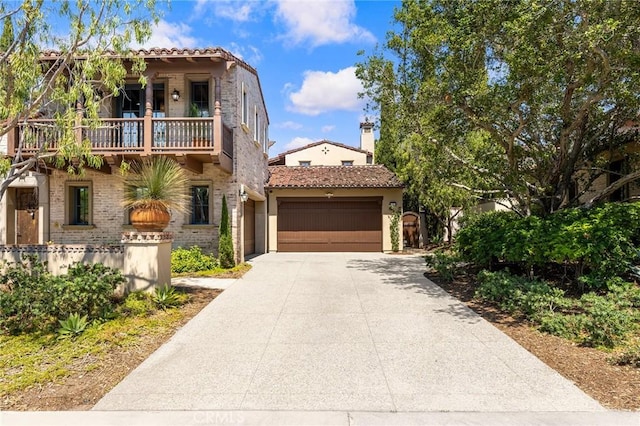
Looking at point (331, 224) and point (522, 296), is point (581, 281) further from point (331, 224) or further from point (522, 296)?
point (331, 224)

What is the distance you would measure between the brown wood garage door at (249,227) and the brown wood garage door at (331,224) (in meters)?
1.35

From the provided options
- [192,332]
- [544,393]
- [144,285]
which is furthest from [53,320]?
[544,393]

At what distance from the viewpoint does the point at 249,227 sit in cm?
1602

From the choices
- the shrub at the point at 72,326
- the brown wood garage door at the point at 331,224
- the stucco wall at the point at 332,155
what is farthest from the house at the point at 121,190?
the stucco wall at the point at 332,155

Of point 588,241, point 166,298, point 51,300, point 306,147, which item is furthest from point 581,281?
point 306,147

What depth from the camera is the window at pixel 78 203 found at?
1266 centimetres

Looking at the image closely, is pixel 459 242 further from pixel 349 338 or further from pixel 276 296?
pixel 349 338

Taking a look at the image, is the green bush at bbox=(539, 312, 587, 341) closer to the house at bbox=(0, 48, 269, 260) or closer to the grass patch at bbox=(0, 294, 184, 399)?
the grass patch at bbox=(0, 294, 184, 399)

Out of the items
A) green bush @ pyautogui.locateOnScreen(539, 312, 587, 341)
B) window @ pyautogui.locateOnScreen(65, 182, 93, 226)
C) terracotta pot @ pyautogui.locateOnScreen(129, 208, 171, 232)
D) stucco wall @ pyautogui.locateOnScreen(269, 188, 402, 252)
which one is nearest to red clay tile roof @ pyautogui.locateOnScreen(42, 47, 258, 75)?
window @ pyautogui.locateOnScreen(65, 182, 93, 226)

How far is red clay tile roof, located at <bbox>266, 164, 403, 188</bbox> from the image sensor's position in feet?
56.4

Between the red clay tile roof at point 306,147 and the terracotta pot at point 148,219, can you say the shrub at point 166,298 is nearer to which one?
the terracotta pot at point 148,219

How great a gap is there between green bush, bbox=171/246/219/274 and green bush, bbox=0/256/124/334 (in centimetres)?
453

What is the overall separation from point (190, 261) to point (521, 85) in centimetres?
965

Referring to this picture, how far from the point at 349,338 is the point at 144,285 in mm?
4245
